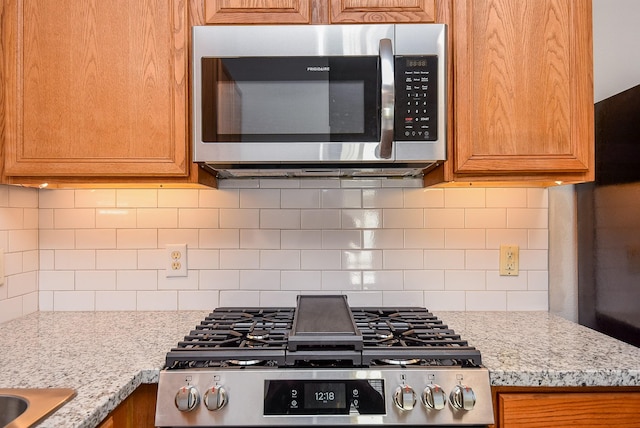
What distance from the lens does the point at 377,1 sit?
136cm

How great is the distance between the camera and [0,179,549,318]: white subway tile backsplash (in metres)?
1.70

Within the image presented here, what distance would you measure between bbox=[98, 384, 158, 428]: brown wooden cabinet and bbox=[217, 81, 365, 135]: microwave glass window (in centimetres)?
74

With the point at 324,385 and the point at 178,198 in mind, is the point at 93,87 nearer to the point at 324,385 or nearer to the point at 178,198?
the point at 178,198

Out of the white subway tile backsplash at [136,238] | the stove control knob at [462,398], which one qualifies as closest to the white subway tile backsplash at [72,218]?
the white subway tile backsplash at [136,238]

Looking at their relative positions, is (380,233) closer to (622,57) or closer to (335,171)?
(335,171)

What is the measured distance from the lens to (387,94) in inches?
49.1

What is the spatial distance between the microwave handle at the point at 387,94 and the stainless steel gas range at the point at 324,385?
0.56 metres

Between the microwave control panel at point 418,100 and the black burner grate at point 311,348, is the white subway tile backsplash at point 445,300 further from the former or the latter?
the microwave control panel at point 418,100

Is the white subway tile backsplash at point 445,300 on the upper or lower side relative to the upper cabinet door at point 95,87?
lower

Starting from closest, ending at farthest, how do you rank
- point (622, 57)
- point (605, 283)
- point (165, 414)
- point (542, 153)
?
point (165, 414) < point (542, 153) < point (605, 283) < point (622, 57)

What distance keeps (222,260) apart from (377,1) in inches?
42.2

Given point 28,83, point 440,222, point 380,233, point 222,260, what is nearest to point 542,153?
point 440,222

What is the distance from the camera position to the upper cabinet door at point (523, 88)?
1.33m

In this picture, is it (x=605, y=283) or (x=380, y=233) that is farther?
(x=380, y=233)
